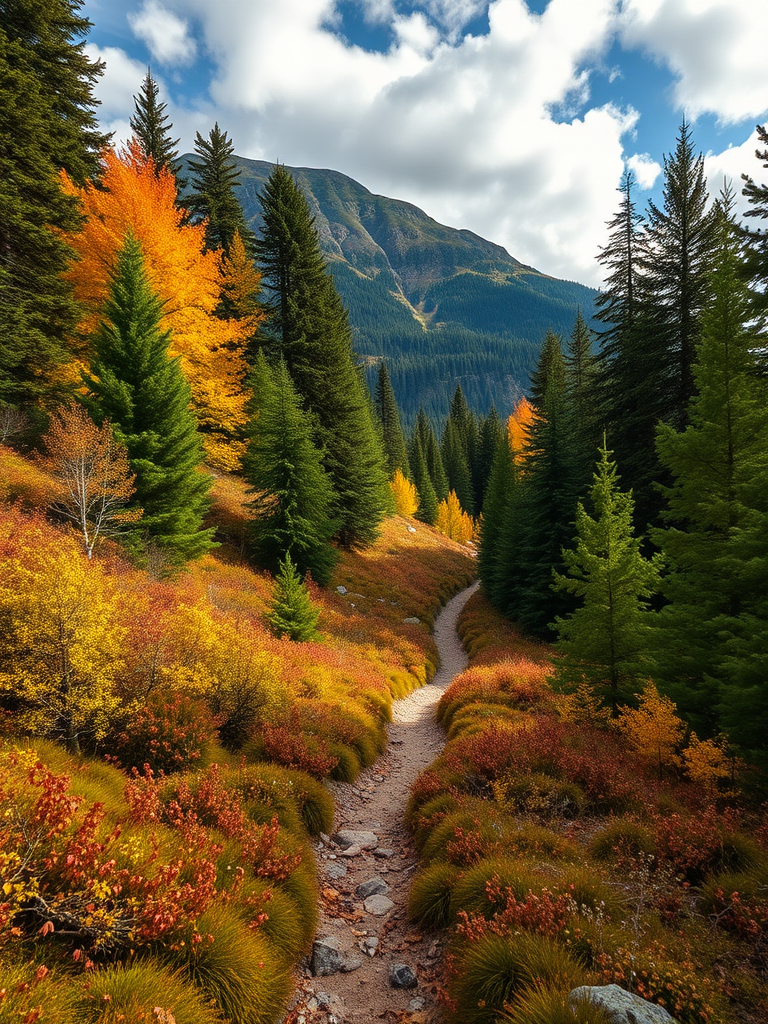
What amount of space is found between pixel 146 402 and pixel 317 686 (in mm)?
11325

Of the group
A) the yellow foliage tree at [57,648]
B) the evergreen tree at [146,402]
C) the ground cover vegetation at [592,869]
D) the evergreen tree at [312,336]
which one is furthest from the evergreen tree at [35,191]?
the ground cover vegetation at [592,869]

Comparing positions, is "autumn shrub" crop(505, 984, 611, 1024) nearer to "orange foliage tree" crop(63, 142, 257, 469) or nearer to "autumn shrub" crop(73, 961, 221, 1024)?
"autumn shrub" crop(73, 961, 221, 1024)

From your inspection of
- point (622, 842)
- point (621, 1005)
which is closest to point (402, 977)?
point (621, 1005)

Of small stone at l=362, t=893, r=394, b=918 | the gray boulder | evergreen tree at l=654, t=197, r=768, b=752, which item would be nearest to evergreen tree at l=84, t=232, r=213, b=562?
small stone at l=362, t=893, r=394, b=918

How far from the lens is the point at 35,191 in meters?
17.3

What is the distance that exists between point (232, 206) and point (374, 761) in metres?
37.0

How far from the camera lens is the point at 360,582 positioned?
2764cm

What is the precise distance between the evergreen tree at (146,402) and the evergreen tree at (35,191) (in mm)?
4161

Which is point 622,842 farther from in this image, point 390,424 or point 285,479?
point 390,424

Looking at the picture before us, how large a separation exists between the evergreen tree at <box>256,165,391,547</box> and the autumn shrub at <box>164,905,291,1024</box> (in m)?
23.0

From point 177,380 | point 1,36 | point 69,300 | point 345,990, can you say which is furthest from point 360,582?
point 1,36

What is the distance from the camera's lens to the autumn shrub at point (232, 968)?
12.1 feet

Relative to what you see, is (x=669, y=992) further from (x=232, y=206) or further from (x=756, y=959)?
(x=232, y=206)

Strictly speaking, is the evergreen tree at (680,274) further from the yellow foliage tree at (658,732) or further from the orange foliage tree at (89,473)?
the orange foliage tree at (89,473)
